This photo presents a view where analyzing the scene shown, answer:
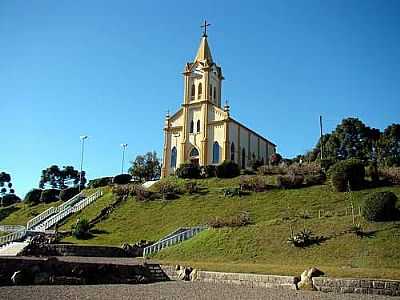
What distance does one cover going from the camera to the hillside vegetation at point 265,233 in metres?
20.4


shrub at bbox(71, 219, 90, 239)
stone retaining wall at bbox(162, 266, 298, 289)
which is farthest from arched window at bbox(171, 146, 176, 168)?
stone retaining wall at bbox(162, 266, 298, 289)

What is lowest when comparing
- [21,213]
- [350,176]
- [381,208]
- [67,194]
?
[381,208]

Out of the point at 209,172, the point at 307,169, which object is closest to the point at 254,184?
the point at 307,169

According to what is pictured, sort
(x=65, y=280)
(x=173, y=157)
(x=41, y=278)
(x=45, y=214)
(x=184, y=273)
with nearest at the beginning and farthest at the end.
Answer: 1. (x=41, y=278)
2. (x=65, y=280)
3. (x=184, y=273)
4. (x=45, y=214)
5. (x=173, y=157)

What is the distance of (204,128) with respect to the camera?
62.5 metres

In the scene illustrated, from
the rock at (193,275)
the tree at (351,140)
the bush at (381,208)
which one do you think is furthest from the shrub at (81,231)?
the tree at (351,140)

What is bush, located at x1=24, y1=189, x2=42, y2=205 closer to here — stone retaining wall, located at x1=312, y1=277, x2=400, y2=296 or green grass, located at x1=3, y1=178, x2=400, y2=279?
green grass, located at x1=3, y1=178, x2=400, y2=279

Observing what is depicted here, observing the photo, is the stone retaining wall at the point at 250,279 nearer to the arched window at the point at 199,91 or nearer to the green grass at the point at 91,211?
the green grass at the point at 91,211

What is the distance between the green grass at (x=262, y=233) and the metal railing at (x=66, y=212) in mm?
1446

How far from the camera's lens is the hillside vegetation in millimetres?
20359

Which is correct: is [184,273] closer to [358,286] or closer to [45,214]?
[358,286]

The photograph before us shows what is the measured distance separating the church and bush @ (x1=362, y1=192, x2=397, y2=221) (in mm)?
35806

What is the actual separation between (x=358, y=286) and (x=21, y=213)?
48.8 m

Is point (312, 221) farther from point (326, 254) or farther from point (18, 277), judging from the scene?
point (18, 277)
